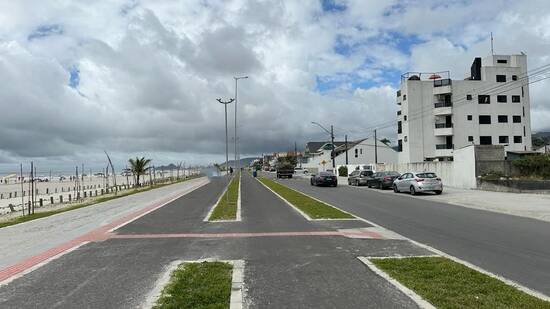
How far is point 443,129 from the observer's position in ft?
216

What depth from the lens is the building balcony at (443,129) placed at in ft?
214

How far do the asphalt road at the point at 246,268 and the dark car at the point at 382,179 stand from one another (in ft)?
71.7

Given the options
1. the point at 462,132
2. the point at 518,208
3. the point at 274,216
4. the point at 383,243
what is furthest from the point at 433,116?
the point at 383,243

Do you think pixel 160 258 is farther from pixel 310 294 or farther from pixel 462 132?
pixel 462 132

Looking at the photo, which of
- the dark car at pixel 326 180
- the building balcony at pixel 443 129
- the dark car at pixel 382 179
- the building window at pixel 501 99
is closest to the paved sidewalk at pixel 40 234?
the dark car at pixel 382 179

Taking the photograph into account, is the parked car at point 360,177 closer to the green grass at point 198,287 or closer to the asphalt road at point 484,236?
the asphalt road at point 484,236

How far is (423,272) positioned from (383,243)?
10.5 ft

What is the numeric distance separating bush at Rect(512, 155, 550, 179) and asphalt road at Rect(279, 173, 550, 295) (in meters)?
10.3

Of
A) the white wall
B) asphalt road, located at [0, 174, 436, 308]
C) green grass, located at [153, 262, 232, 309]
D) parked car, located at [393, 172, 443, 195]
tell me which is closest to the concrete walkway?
parked car, located at [393, 172, 443, 195]

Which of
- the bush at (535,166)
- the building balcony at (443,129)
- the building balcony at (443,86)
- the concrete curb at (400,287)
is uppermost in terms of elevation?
the building balcony at (443,86)

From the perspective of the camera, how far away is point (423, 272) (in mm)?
7227

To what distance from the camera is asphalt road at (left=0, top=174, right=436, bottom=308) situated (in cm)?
600

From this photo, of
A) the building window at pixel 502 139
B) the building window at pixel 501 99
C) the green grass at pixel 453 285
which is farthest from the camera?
the building window at pixel 501 99

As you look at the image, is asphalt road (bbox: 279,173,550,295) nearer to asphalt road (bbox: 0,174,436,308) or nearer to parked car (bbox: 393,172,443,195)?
asphalt road (bbox: 0,174,436,308)
